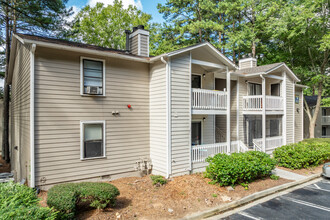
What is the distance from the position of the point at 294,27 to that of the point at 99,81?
1861 cm

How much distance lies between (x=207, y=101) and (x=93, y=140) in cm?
576

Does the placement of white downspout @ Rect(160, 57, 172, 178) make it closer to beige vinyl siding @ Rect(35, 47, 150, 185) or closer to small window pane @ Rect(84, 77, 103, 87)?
beige vinyl siding @ Rect(35, 47, 150, 185)

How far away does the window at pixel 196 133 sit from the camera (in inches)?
480

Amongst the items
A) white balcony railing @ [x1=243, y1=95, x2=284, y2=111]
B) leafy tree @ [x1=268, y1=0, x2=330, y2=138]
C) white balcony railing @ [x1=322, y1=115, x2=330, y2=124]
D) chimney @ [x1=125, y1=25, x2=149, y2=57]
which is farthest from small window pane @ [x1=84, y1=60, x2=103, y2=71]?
white balcony railing @ [x1=322, y1=115, x2=330, y2=124]

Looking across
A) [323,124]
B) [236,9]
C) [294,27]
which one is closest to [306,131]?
[323,124]

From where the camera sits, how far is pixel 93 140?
8.48 m

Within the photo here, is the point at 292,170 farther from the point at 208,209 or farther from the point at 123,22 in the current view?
the point at 123,22

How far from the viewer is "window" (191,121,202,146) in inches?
480

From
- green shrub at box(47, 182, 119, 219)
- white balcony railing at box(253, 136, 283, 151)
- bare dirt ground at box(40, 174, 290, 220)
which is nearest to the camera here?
green shrub at box(47, 182, 119, 219)

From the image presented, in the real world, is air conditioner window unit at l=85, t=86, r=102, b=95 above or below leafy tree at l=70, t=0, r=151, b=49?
below

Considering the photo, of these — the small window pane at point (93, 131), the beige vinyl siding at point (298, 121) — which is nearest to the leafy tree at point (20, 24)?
the small window pane at point (93, 131)

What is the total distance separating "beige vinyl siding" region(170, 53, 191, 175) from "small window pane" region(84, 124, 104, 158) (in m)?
3.06

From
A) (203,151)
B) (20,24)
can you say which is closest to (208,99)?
(203,151)

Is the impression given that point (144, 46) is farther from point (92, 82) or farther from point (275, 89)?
point (275, 89)
